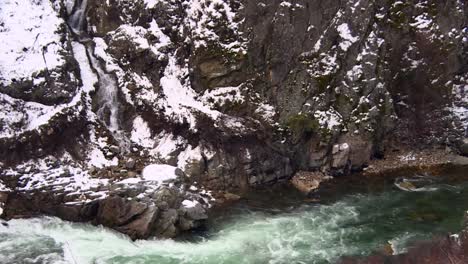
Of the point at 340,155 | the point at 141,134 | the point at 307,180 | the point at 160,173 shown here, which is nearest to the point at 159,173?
the point at 160,173

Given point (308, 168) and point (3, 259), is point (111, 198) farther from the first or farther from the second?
point (308, 168)

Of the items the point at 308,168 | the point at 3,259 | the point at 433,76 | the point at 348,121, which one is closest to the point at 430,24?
the point at 433,76

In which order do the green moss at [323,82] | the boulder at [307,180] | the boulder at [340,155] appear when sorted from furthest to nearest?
1. the green moss at [323,82]
2. the boulder at [340,155]
3. the boulder at [307,180]

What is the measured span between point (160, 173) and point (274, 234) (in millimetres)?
4517

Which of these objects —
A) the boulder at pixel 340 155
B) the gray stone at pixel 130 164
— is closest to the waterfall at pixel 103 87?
the gray stone at pixel 130 164

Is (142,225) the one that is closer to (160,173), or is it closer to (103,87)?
(160,173)

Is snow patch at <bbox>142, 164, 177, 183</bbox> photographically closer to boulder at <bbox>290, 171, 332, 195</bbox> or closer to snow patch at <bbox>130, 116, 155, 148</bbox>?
snow patch at <bbox>130, 116, 155, 148</bbox>

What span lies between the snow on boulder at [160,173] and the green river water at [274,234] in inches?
85.6

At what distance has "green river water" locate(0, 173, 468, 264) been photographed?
1409cm

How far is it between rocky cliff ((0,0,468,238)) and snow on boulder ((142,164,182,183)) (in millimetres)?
1850

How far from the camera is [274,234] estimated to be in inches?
621

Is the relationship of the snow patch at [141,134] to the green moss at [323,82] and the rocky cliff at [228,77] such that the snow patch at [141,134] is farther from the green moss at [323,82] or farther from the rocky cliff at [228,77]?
the green moss at [323,82]

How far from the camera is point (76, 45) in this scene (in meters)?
20.8

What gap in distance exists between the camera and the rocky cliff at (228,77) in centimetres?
1911
